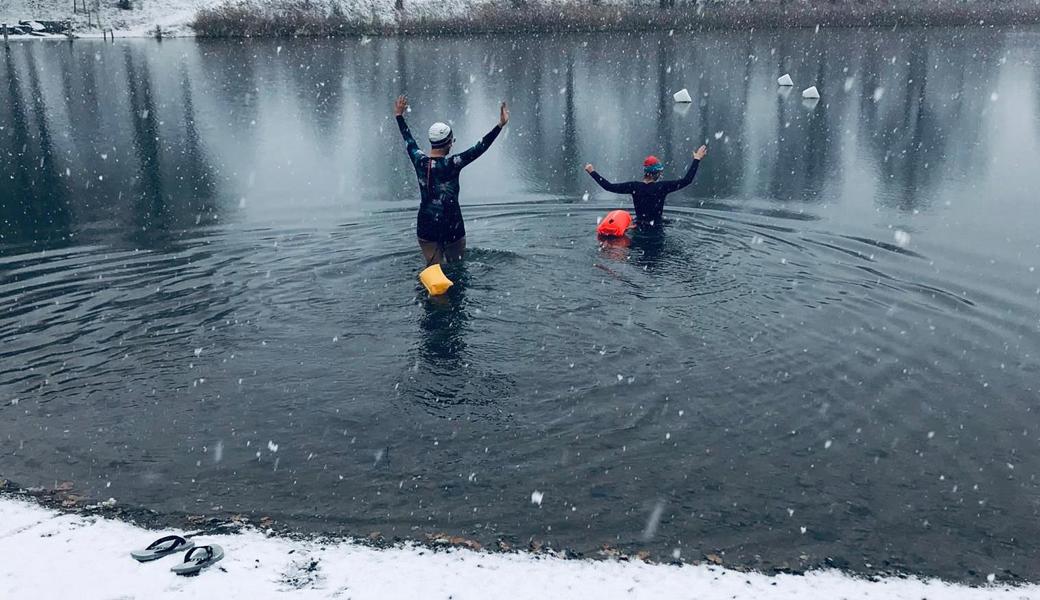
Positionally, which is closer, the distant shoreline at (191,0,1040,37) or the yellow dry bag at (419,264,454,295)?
the yellow dry bag at (419,264,454,295)

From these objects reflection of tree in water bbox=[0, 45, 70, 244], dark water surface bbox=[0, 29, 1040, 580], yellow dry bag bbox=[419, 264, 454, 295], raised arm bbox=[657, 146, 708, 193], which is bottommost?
dark water surface bbox=[0, 29, 1040, 580]

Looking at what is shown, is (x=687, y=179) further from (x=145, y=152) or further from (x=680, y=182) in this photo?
(x=145, y=152)

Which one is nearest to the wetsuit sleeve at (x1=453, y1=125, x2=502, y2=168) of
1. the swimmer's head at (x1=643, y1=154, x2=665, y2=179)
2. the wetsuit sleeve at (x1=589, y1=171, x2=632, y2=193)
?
the wetsuit sleeve at (x1=589, y1=171, x2=632, y2=193)

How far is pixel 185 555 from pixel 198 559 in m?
0.09

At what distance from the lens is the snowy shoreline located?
165 ft

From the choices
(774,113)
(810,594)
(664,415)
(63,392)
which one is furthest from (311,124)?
(810,594)

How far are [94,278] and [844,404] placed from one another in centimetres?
898

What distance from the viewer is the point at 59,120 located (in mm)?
24172

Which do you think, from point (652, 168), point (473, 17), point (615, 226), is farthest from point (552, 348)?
point (473, 17)

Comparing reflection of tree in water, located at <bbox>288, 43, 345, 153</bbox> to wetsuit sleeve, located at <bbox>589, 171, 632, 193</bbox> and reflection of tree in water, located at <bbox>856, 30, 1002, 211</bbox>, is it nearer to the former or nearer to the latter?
wetsuit sleeve, located at <bbox>589, 171, 632, 193</bbox>

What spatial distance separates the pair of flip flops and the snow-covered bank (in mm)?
48

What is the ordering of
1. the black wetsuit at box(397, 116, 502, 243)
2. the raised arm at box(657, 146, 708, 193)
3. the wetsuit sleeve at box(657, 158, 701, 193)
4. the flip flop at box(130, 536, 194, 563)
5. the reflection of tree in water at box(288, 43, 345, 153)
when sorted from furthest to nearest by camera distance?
the reflection of tree in water at box(288, 43, 345, 153) < the wetsuit sleeve at box(657, 158, 701, 193) < the raised arm at box(657, 146, 708, 193) < the black wetsuit at box(397, 116, 502, 243) < the flip flop at box(130, 536, 194, 563)

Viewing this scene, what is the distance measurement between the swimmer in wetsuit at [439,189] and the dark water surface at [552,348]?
449 mm

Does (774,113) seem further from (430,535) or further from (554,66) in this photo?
(430,535)
